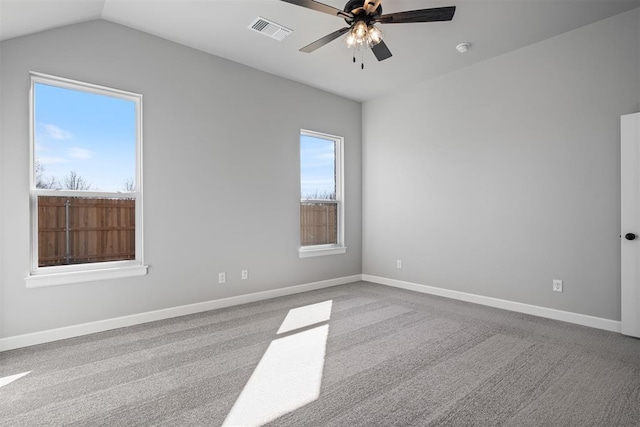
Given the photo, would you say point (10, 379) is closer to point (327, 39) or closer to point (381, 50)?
point (327, 39)

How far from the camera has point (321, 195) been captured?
5250 mm

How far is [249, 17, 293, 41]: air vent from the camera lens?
10.6ft

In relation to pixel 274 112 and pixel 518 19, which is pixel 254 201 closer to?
pixel 274 112

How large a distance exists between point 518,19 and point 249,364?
3.88 m

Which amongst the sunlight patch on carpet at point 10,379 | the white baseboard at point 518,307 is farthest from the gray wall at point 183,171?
the white baseboard at point 518,307

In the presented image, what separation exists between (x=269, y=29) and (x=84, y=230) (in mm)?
2629

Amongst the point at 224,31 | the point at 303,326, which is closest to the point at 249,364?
the point at 303,326

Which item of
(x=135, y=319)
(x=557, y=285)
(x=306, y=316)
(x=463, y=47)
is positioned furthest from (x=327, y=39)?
(x=557, y=285)

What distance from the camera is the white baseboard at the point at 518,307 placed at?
3.29 m

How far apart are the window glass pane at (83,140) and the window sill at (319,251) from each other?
234 centimetres

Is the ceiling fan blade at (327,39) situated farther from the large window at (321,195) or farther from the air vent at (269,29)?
the large window at (321,195)

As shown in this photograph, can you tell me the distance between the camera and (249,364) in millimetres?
2539

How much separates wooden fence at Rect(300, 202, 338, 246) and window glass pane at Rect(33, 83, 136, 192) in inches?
90.8

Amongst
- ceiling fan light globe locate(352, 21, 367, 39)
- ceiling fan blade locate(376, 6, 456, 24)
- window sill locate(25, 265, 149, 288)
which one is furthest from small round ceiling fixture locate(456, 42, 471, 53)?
window sill locate(25, 265, 149, 288)
